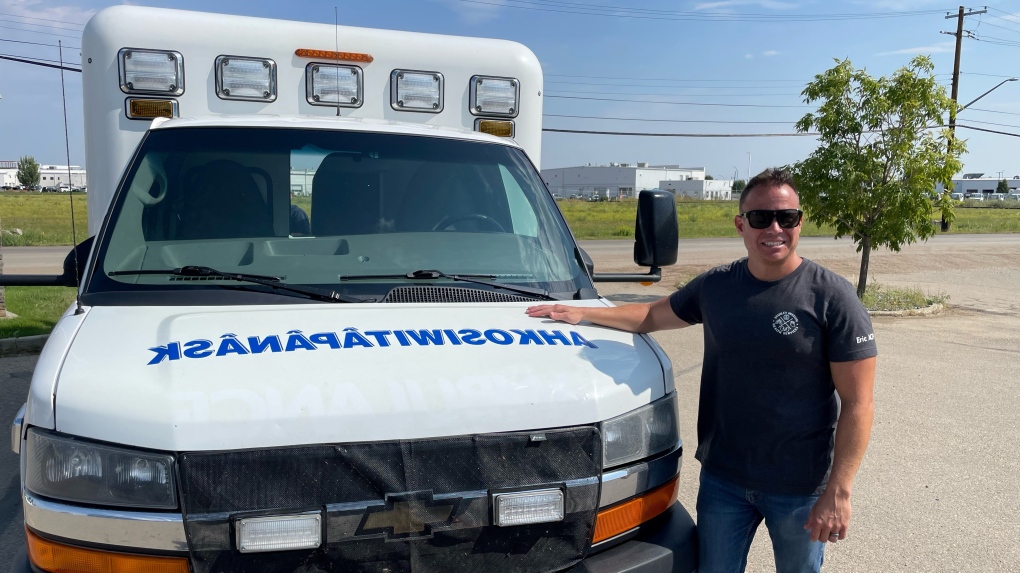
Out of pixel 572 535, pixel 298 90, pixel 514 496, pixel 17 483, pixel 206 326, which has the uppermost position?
pixel 298 90

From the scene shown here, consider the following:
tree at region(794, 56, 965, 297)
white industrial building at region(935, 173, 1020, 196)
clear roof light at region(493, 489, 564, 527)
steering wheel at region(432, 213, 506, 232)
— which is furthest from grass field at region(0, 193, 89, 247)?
white industrial building at region(935, 173, 1020, 196)

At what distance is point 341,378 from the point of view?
2115 mm

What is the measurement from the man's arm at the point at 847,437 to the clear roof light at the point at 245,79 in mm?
3335

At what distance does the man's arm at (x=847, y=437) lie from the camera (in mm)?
2445

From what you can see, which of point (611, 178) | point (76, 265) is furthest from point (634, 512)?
point (611, 178)

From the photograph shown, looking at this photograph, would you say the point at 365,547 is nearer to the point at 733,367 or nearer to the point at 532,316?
the point at 532,316

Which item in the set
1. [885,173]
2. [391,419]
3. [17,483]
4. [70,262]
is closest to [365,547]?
[391,419]

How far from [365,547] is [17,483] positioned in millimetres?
3496

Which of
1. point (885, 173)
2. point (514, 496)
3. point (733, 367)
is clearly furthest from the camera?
point (885, 173)

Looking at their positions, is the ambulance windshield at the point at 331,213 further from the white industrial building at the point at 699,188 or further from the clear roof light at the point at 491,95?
the white industrial building at the point at 699,188

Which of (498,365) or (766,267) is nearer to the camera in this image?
(498,365)

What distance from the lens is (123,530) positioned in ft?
6.46

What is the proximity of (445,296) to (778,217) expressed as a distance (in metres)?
1.21

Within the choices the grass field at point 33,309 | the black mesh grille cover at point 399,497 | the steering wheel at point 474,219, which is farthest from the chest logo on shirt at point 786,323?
the grass field at point 33,309
